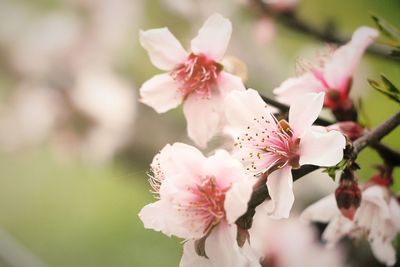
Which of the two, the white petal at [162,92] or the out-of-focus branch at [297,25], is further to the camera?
the out-of-focus branch at [297,25]

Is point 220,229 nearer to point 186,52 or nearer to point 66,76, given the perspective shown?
point 186,52

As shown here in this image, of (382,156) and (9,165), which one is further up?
(382,156)

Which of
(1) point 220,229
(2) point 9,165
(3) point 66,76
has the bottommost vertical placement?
(2) point 9,165

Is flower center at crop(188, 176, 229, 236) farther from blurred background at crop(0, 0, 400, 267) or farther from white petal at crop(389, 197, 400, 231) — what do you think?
blurred background at crop(0, 0, 400, 267)

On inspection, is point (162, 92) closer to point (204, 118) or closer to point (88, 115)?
point (204, 118)

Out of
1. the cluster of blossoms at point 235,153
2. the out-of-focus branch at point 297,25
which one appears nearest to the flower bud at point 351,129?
the cluster of blossoms at point 235,153

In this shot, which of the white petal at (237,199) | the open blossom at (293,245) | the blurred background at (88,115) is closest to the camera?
the white petal at (237,199)

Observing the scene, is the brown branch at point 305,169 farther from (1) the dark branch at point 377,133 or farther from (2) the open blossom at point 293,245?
(2) the open blossom at point 293,245

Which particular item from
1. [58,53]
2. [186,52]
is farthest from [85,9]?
[186,52]

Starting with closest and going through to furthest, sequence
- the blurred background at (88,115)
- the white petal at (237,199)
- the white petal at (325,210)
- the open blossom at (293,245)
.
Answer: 1. the white petal at (237,199)
2. the white petal at (325,210)
3. the open blossom at (293,245)
4. the blurred background at (88,115)
